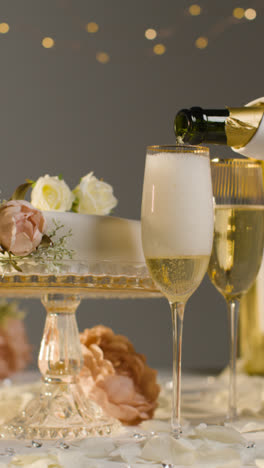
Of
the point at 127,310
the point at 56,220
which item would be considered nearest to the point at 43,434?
the point at 56,220

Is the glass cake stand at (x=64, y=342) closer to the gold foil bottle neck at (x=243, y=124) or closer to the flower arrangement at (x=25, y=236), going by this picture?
the flower arrangement at (x=25, y=236)

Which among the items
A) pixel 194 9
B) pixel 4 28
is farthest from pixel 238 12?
pixel 4 28

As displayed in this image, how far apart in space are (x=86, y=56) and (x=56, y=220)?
1668 millimetres

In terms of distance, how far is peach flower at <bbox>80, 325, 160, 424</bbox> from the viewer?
913 mm

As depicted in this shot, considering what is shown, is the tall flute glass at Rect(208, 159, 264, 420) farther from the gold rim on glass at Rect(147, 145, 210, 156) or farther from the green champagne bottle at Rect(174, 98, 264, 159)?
the gold rim on glass at Rect(147, 145, 210, 156)

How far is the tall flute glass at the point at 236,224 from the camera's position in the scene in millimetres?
869

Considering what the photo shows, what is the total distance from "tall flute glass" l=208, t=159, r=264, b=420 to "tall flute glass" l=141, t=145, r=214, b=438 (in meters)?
0.16

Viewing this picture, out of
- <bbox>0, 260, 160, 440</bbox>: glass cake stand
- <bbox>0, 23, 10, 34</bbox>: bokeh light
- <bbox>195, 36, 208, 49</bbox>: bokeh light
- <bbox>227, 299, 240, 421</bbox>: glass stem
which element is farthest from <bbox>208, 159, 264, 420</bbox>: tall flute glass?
<bbox>0, 23, 10, 34</bbox>: bokeh light

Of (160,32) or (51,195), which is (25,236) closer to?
(51,195)

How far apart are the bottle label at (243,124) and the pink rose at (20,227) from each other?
270 mm

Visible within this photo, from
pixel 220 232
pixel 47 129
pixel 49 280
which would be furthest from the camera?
pixel 47 129

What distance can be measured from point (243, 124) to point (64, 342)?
375 millimetres

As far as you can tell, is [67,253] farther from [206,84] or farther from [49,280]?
[206,84]

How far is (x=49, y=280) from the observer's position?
0.74 m
